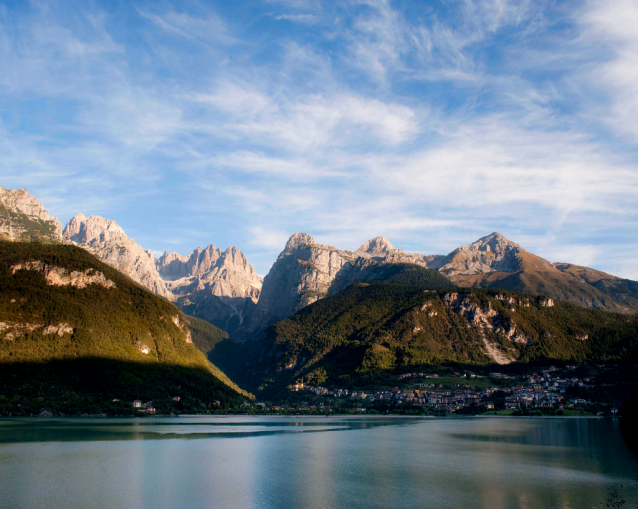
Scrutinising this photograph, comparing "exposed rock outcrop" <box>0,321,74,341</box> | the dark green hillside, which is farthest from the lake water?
"exposed rock outcrop" <box>0,321,74,341</box>

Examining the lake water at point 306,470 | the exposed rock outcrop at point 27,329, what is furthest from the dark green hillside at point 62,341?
the lake water at point 306,470

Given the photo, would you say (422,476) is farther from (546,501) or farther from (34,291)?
(34,291)

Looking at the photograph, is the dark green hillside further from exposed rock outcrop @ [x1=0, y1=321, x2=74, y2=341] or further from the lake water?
the lake water

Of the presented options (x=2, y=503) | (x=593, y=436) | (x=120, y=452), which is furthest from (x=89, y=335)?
(x=593, y=436)

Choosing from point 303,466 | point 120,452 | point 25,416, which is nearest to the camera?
point 303,466

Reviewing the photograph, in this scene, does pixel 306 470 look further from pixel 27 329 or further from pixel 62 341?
pixel 27 329

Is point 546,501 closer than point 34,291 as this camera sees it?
Yes

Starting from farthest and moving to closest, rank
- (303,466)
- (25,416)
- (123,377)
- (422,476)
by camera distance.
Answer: (123,377)
(25,416)
(303,466)
(422,476)

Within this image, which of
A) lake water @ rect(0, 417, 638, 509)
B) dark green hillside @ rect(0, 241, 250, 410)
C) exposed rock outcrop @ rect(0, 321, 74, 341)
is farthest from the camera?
exposed rock outcrop @ rect(0, 321, 74, 341)

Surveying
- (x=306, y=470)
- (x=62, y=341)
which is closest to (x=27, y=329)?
(x=62, y=341)
